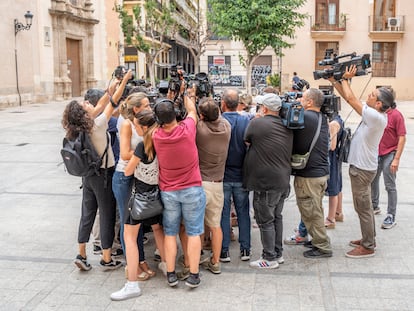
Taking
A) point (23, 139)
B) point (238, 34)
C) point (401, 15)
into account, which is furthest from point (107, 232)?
point (401, 15)

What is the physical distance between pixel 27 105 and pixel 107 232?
19617mm

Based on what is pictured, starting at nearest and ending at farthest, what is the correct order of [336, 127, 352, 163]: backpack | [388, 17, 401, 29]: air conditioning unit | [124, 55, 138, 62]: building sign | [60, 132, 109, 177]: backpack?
[60, 132, 109, 177]: backpack
[336, 127, 352, 163]: backpack
[388, 17, 401, 29]: air conditioning unit
[124, 55, 138, 62]: building sign

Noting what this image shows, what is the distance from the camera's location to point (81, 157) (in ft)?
13.9

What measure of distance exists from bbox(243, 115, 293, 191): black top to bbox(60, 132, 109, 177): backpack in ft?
4.47

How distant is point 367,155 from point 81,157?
8.88 ft

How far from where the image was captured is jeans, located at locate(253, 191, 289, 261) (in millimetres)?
4605

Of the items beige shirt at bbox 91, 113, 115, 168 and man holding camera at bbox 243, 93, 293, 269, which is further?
man holding camera at bbox 243, 93, 293, 269

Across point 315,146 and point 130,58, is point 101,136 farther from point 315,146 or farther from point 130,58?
point 130,58

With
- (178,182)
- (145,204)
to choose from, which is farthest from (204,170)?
(145,204)

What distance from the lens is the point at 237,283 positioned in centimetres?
440

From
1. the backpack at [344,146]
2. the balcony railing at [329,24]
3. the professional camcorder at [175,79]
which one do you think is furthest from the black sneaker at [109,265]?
the balcony railing at [329,24]

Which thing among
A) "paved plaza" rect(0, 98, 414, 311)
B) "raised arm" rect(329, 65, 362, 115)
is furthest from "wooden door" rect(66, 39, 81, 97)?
"raised arm" rect(329, 65, 362, 115)

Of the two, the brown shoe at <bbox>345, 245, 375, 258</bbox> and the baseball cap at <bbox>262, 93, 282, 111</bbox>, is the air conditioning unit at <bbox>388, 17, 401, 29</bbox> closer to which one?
the brown shoe at <bbox>345, 245, 375, 258</bbox>

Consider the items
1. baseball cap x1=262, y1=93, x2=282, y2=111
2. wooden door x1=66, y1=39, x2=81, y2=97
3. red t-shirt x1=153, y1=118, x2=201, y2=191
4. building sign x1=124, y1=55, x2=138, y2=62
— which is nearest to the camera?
red t-shirt x1=153, y1=118, x2=201, y2=191
